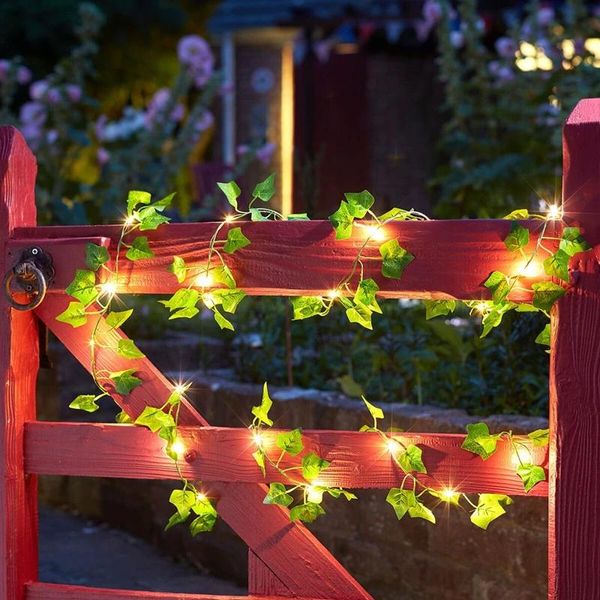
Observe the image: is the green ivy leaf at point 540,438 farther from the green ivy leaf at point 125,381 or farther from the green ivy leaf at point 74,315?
the green ivy leaf at point 74,315

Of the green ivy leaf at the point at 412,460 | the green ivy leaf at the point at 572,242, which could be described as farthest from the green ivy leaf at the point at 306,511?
the green ivy leaf at the point at 572,242

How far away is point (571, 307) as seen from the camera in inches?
92.9

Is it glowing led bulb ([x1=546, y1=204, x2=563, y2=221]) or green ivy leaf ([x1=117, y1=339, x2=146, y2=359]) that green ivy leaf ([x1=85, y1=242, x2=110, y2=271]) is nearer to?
green ivy leaf ([x1=117, y1=339, x2=146, y2=359])

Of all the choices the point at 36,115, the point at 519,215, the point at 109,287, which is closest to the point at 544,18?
the point at 36,115

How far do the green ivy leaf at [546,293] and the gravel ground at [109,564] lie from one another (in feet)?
7.29

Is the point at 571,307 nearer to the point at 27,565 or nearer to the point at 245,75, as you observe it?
the point at 27,565

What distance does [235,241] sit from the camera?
2537 mm

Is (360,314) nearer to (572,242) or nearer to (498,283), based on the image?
(498,283)

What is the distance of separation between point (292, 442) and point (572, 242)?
0.72 meters

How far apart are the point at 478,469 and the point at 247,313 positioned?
2.80 m

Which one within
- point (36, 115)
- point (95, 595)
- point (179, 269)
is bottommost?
point (95, 595)

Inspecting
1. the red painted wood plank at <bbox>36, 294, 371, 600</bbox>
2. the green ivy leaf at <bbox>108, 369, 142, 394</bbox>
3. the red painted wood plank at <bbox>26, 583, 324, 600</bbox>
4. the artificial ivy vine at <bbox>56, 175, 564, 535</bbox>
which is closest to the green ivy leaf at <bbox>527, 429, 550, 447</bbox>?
the artificial ivy vine at <bbox>56, 175, 564, 535</bbox>

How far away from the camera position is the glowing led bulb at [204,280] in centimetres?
258

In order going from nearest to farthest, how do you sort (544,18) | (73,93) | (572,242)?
(572,242) < (73,93) < (544,18)
